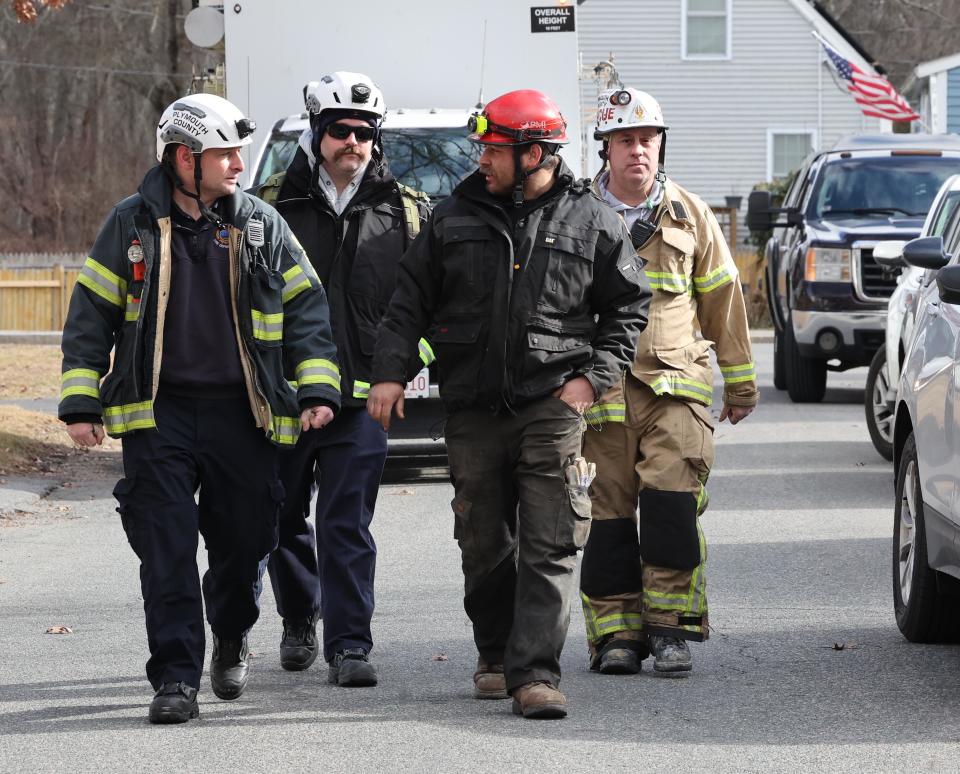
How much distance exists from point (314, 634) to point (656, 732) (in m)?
1.67

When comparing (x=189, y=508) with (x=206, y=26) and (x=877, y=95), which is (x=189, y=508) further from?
(x=877, y=95)

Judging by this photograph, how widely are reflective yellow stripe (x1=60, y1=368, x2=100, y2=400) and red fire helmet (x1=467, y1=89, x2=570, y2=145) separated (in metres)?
Result: 1.46

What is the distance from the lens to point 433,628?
777 cm

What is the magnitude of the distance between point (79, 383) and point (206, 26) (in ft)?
28.1

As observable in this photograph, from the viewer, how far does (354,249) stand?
6.94m

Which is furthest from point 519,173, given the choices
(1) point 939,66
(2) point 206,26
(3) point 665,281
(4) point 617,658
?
(1) point 939,66

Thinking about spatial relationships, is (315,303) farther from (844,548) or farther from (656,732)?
(844,548)

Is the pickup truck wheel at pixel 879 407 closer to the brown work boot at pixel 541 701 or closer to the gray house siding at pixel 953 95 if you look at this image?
the brown work boot at pixel 541 701

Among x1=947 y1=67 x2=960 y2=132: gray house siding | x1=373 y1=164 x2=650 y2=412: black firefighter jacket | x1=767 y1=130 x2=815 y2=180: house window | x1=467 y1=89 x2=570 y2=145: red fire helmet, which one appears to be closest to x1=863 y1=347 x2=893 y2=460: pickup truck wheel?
x1=373 y1=164 x2=650 y2=412: black firefighter jacket

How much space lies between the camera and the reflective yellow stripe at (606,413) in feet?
22.4

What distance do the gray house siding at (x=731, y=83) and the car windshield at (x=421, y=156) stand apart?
24.2 m

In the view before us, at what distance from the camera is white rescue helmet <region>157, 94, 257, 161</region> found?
618cm

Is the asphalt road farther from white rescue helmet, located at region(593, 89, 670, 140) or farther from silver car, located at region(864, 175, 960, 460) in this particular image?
white rescue helmet, located at region(593, 89, 670, 140)

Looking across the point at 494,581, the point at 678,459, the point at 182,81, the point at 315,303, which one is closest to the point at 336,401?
the point at 315,303
